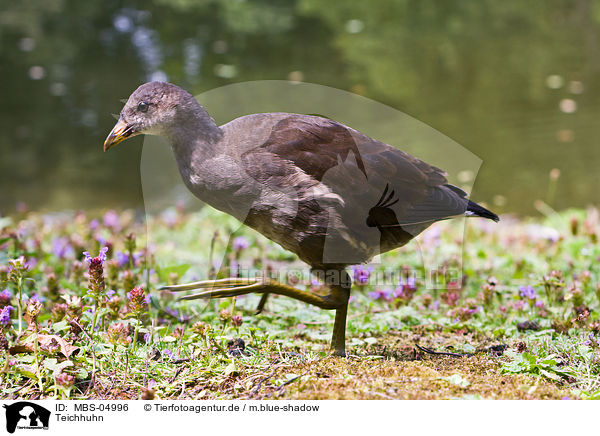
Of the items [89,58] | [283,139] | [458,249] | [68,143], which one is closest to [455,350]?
[283,139]

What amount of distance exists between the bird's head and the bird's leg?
2.53 feet

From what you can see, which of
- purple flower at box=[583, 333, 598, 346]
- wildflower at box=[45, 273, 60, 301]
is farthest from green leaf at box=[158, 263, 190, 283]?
purple flower at box=[583, 333, 598, 346]

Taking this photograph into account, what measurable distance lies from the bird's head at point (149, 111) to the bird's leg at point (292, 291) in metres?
0.77

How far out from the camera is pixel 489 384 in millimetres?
2818

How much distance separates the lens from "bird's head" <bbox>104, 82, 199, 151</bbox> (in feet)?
10.3

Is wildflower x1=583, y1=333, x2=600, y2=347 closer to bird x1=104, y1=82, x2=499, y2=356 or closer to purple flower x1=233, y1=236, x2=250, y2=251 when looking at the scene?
bird x1=104, y1=82, x2=499, y2=356

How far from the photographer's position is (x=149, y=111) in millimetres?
3164

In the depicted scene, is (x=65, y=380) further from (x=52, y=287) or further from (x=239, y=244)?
(x=239, y=244)

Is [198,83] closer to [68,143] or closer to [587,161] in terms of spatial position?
[68,143]

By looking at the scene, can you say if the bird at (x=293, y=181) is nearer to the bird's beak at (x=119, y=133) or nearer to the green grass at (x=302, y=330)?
the bird's beak at (x=119, y=133)

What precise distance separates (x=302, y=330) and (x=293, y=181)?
101 centimetres

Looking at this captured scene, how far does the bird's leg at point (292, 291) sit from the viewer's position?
3.11 metres
